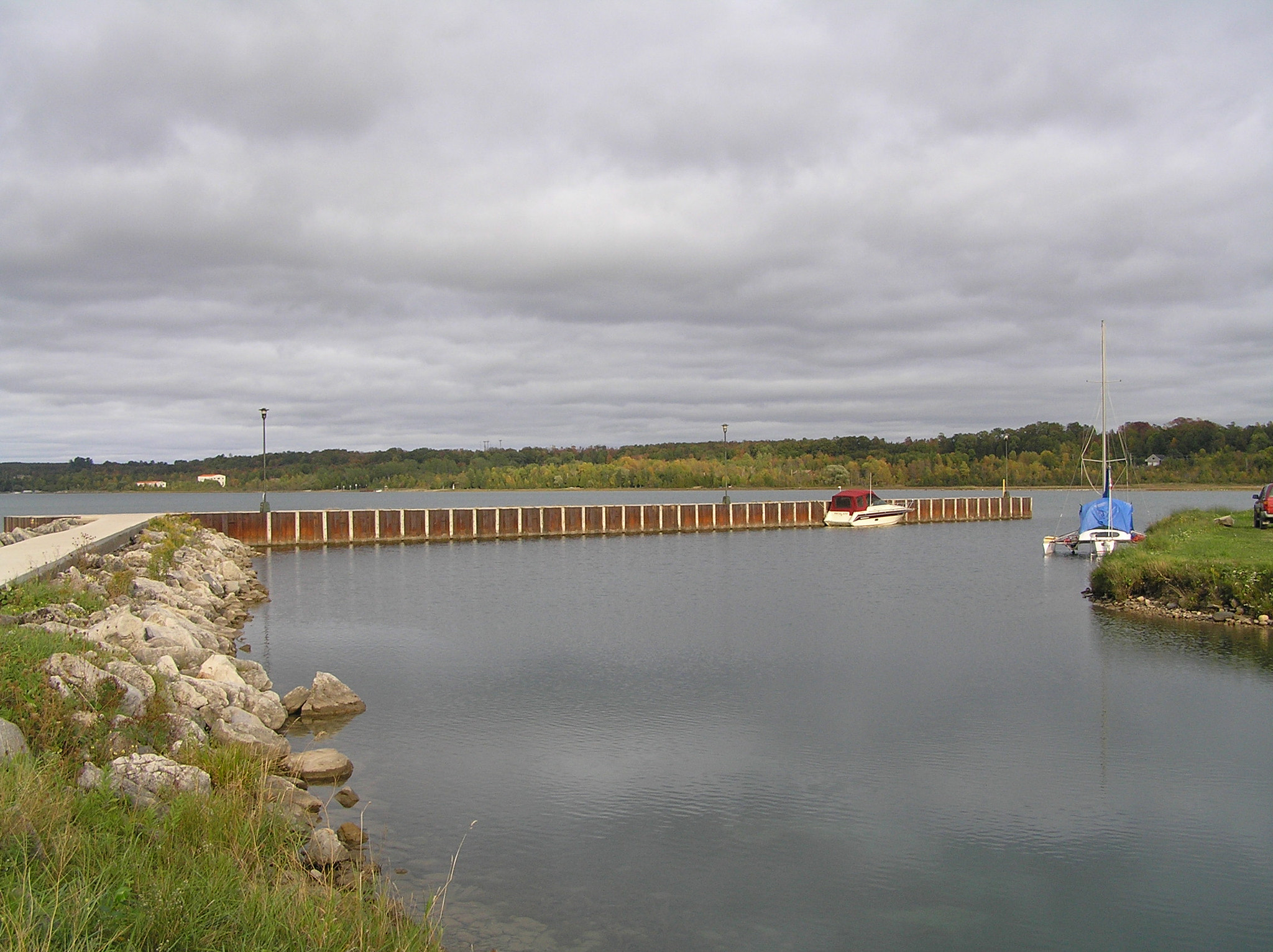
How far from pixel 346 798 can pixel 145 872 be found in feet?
14.7

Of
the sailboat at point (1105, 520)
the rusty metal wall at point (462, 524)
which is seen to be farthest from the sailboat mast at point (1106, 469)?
the rusty metal wall at point (462, 524)

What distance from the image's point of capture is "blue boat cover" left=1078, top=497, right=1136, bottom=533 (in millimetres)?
40438

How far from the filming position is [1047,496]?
155 m

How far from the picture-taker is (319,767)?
445 inches

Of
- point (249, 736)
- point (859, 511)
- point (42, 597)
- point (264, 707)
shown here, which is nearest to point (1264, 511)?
point (264, 707)

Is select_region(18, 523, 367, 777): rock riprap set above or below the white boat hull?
above

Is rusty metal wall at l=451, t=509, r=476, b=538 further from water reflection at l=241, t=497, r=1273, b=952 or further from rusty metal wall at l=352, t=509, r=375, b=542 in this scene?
water reflection at l=241, t=497, r=1273, b=952

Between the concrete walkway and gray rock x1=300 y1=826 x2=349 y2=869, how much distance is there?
918 centimetres

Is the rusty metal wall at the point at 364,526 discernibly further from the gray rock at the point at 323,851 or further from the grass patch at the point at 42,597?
the gray rock at the point at 323,851

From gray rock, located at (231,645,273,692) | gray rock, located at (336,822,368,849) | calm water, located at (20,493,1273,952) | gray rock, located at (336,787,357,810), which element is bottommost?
calm water, located at (20,493,1273,952)

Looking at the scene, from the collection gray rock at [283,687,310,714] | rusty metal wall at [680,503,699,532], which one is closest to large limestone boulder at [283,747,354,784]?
gray rock at [283,687,310,714]

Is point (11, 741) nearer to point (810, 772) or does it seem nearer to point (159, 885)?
point (159, 885)

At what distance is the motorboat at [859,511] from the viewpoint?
65.7 meters

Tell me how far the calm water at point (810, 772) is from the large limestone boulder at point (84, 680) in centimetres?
252
